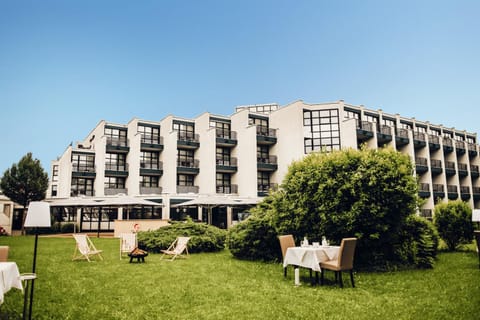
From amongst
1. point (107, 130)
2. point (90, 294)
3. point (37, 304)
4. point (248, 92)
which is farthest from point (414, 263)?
point (248, 92)

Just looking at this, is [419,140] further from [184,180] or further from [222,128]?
[184,180]

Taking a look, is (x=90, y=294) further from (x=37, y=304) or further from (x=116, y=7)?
(x=116, y=7)

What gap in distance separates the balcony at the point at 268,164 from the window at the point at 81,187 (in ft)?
60.7

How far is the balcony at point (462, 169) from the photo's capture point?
45.2 m

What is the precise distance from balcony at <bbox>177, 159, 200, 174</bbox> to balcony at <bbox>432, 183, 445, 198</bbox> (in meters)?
27.7

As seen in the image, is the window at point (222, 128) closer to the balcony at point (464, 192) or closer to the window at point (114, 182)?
the window at point (114, 182)

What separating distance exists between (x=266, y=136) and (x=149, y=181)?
13.8 metres

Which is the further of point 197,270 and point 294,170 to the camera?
point 294,170

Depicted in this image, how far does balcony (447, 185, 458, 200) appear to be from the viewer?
139 feet

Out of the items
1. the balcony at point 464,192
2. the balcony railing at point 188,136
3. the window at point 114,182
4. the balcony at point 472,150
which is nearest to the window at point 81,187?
the window at point 114,182

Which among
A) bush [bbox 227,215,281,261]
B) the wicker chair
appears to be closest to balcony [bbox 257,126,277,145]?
bush [bbox 227,215,281,261]

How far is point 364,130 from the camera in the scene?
36.5m

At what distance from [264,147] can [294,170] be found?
93.5 ft

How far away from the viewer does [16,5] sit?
1574 centimetres
